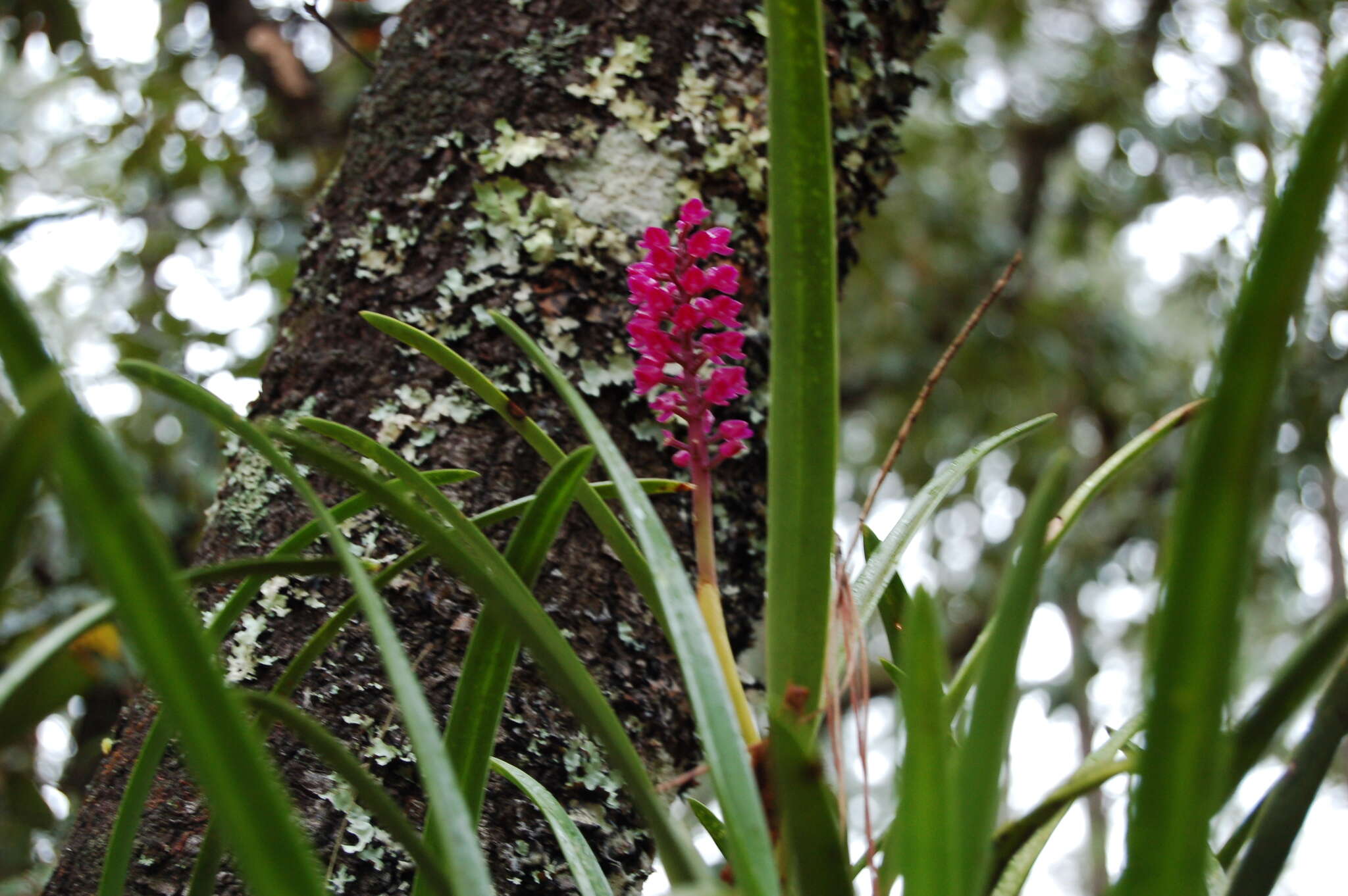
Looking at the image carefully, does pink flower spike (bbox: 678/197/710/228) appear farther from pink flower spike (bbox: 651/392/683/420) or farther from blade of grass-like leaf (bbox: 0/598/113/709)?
blade of grass-like leaf (bbox: 0/598/113/709)

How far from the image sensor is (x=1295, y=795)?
31cm

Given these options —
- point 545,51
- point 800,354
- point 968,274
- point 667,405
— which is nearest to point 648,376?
point 667,405

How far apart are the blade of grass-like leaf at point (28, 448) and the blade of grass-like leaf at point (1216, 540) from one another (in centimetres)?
29

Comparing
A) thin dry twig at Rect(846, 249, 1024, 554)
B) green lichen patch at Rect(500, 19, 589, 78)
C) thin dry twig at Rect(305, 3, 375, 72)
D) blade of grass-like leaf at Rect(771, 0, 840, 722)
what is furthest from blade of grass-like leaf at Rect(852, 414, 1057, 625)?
thin dry twig at Rect(305, 3, 375, 72)

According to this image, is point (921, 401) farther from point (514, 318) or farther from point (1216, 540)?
point (514, 318)

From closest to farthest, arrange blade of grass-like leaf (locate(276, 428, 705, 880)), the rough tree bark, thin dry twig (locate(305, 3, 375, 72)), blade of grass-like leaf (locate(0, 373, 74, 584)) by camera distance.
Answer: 1. blade of grass-like leaf (locate(0, 373, 74, 584))
2. blade of grass-like leaf (locate(276, 428, 705, 880))
3. the rough tree bark
4. thin dry twig (locate(305, 3, 375, 72))

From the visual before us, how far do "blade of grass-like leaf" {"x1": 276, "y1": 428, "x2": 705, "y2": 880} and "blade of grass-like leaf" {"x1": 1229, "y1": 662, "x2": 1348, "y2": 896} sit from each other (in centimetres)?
18

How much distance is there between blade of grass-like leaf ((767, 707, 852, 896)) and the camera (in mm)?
307

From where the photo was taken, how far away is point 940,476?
0.50m

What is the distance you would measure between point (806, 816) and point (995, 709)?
0.07 meters

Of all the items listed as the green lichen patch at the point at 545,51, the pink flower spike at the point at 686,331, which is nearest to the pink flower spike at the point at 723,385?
the pink flower spike at the point at 686,331

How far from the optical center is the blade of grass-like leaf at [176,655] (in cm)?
24

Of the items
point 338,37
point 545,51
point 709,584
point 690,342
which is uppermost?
point 338,37

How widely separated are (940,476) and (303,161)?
2.44 metres
